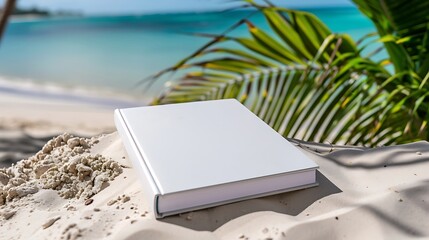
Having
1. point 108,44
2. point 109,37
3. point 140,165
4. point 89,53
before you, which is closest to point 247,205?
point 140,165

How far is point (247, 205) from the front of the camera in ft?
2.13

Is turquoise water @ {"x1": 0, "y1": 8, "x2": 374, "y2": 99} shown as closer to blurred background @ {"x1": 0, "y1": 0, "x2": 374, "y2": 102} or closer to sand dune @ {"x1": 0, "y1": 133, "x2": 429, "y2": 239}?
blurred background @ {"x1": 0, "y1": 0, "x2": 374, "y2": 102}

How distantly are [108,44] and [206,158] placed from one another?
6541 millimetres

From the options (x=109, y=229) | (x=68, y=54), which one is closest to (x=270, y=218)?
(x=109, y=229)

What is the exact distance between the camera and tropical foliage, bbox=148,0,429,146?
1245mm

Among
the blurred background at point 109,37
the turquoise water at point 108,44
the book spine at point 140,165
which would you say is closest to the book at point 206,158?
the book spine at point 140,165

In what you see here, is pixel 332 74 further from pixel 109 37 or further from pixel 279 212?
pixel 109 37

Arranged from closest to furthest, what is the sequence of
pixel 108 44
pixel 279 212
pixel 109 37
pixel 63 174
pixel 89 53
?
1. pixel 279 212
2. pixel 63 174
3. pixel 89 53
4. pixel 108 44
5. pixel 109 37

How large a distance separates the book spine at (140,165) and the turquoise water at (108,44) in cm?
377

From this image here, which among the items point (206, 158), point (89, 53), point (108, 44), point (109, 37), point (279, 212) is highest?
point (109, 37)

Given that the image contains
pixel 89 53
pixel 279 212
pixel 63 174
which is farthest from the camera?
pixel 89 53

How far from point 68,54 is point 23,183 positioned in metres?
5.85

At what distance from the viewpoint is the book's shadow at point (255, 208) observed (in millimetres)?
615

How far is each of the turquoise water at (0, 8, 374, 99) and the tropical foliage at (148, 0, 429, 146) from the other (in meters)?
3.13
